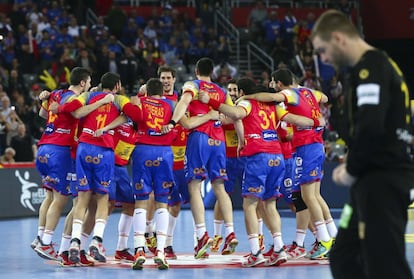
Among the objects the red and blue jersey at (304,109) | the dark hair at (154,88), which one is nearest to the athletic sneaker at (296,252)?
the red and blue jersey at (304,109)

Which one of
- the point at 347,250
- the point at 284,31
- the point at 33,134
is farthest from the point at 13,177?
the point at 347,250

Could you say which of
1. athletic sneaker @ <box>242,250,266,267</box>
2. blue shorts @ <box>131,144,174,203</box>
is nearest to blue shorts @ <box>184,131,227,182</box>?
blue shorts @ <box>131,144,174,203</box>

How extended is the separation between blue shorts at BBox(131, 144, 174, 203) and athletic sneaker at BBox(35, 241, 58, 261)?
1.48 metres

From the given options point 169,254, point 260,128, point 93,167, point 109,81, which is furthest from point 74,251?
point 260,128

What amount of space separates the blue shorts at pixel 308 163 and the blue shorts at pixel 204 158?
40.2 inches

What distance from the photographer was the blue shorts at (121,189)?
12.6 m

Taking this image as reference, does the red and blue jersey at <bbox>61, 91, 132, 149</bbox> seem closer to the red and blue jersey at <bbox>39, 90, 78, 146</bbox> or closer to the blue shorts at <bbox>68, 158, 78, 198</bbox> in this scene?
the red and blue jersey at <bbox>39, 90, 78, 146</bbox>

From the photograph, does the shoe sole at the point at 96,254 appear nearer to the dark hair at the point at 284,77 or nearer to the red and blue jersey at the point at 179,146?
the red and blue jersey at the point at 179,146

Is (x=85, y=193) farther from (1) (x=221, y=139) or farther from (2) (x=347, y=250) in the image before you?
(2) (x=347, y=250)

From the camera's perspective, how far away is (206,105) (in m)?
12.5

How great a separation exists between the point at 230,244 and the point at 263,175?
1.43 meters

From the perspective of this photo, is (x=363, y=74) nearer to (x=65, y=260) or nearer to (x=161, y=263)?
(x=161, y=263)

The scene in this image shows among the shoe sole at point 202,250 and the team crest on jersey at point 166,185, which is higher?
the team crest on jersey at point 166,185

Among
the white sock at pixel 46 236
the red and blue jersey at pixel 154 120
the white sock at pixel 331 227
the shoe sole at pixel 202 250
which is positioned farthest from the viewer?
the white sock at pixel 331 227
